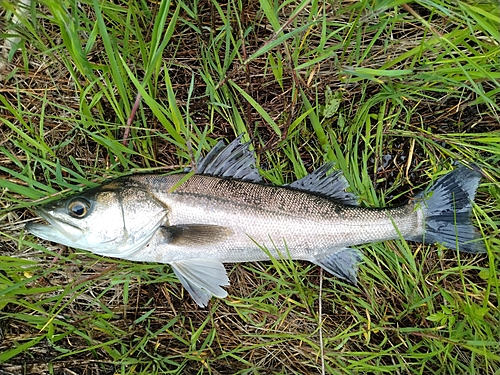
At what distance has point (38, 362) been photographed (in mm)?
2990

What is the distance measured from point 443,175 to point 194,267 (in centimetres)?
200

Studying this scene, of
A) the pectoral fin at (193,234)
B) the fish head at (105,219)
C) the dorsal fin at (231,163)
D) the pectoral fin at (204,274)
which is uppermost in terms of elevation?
→ the fish head at (105,219)

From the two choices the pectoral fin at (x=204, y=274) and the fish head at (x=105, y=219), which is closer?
the fish head at (x=105, y=219)

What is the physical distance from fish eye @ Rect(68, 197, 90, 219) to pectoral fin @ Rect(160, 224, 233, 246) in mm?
515

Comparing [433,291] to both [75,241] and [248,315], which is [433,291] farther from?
[75,241]

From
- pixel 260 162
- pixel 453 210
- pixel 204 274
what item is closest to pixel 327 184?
pixel 260 162

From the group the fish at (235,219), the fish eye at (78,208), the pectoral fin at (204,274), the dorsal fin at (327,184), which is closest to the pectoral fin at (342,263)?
the fish at (235,219)

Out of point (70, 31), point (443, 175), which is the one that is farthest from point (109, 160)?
point (443, 175)

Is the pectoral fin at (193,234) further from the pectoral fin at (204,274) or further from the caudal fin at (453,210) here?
the caudal fin at (453,210)

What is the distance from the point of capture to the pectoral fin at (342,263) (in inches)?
113

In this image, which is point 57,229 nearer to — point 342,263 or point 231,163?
point 231,163

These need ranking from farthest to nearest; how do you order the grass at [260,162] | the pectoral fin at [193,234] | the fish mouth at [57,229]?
the grass at [260,162], the pectoral fin at [193,234], the fish mouth at [57,229]

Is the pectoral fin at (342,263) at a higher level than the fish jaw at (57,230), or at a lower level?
lower

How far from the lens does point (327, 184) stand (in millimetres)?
2850
